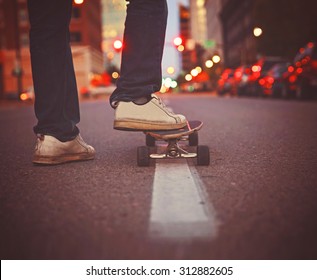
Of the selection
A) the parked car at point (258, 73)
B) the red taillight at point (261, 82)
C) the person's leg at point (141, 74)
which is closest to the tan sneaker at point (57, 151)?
the person's leg at point (141, 74)

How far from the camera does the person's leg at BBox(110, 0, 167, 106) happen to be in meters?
2.79

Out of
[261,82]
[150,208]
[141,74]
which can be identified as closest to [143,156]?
[141,74]

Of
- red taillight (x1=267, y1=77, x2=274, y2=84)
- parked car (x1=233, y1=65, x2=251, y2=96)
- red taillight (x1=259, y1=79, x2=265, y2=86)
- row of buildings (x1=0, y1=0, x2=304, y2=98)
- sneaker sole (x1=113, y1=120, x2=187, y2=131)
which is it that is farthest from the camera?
row of buildings (x1=0, y1=0, x2=304, y2=98)

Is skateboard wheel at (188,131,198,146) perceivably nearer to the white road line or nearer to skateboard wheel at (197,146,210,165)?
skateboard wheel at (197,146,210,165)

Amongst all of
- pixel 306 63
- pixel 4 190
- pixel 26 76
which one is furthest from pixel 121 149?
pixel 26 76

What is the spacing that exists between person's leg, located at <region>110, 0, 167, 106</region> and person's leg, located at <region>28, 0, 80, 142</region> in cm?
35

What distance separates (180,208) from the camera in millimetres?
1769

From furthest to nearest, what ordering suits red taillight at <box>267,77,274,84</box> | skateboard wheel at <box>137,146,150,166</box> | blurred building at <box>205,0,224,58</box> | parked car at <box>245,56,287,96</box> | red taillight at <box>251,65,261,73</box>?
blurred building at <box>205,0,224,58</box> < red taillight at <box>251,65,261,73</box> < parked car at <box>245,56,287,96</box> < red taillight at <box>267,77,274,84</box> < skateboard wheel at <box>137,146,150,166</box>

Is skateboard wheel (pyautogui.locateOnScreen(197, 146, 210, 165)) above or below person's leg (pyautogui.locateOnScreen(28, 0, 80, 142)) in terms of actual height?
below

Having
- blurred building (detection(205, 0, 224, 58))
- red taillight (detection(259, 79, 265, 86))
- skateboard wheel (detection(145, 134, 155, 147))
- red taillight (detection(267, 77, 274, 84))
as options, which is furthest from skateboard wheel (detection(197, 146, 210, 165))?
blurred building (detection(205, 0, 224, 58))

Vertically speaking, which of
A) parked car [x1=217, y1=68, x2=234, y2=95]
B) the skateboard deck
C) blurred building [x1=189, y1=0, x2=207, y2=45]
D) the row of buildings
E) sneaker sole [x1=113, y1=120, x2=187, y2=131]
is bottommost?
parked car [x1=217, y1=68, x2=234, y2=95]

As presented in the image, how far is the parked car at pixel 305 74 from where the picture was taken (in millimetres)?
13195

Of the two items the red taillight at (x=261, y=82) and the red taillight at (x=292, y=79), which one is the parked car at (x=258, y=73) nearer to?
the red taillight at (x=261, y=82)

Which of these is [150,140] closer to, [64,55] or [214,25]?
[64,55]
